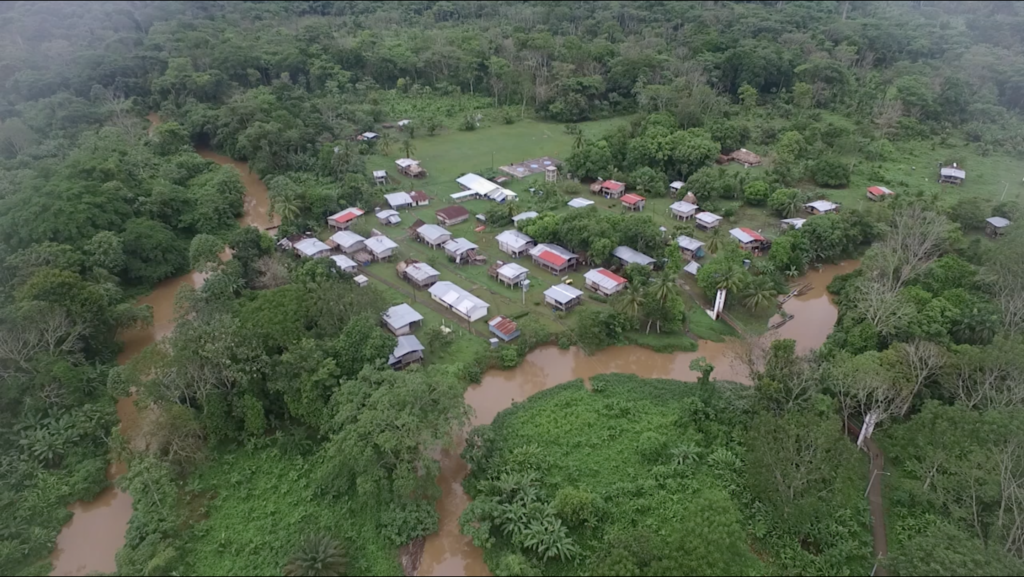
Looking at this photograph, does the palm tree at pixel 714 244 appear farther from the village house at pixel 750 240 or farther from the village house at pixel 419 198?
the village house at pixel 419 198

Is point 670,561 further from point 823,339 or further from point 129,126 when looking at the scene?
point 129,126

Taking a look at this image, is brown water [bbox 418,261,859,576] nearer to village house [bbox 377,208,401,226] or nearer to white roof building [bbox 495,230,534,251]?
white roof building [bbox 495,230,534,251]

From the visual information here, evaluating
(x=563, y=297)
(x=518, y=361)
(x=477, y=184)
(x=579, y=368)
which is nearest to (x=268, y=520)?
(x=518, y=361)

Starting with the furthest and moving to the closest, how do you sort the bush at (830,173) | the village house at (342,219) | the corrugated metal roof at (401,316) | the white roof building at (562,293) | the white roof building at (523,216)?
the bush at (830,173)
the village house at (342,219)
the white roof building at (523,216)
the white roof building at (562,293)
the corrugated metal roof at (401,316)

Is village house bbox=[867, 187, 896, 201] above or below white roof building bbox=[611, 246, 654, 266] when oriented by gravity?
below

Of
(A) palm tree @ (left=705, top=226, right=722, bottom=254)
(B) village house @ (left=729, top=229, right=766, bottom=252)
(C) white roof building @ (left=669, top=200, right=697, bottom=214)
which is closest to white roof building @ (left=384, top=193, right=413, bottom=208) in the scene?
(C) white roof building @ (left=669, top=200, right=697, bottom=214)

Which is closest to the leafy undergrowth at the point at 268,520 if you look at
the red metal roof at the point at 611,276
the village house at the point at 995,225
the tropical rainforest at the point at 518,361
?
the tropical rainforest at the point at 518,361
